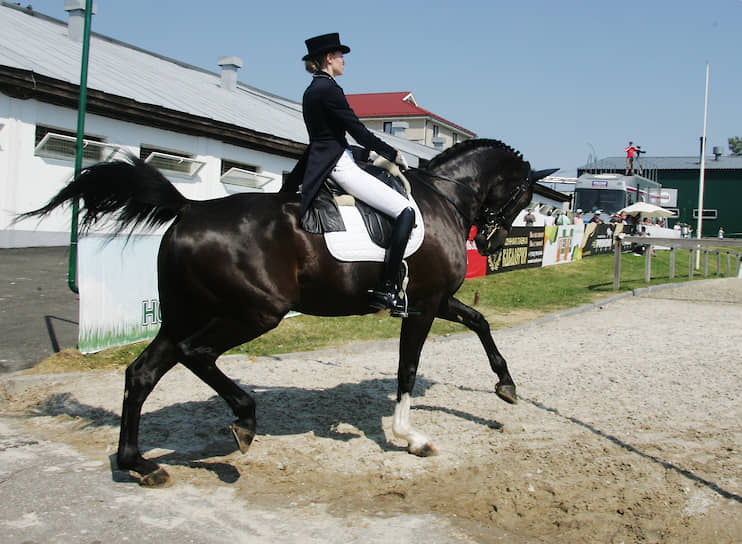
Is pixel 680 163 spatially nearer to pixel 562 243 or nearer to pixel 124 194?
pixel 562 243

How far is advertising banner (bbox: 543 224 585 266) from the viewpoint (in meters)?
22.6

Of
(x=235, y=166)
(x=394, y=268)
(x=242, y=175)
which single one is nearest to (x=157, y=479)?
(x=394, y=268)

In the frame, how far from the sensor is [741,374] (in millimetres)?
7684

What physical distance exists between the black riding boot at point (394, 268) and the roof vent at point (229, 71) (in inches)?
989

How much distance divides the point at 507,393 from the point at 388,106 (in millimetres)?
67361

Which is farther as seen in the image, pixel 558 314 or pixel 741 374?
pixel 558 314

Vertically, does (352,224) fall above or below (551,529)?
above

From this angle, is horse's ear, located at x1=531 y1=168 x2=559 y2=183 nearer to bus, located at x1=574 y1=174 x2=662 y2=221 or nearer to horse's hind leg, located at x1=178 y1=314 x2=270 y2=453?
horse's hind leg, located at x1=178 y1=314 x2=270 y2=453

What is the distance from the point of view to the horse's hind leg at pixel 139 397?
4.44m

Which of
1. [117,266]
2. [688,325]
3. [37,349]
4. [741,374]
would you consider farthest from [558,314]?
[37,349]

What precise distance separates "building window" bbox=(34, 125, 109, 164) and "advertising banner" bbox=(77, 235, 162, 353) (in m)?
7.59

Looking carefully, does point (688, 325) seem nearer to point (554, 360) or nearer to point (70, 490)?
point (554, 360)

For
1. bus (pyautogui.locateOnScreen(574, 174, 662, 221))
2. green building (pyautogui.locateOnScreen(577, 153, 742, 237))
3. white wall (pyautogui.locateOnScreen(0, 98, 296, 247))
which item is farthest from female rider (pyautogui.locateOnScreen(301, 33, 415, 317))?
green building (pyautogui.locateOnScreen(577, 153, 742, 237))

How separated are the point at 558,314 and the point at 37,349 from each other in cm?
953
